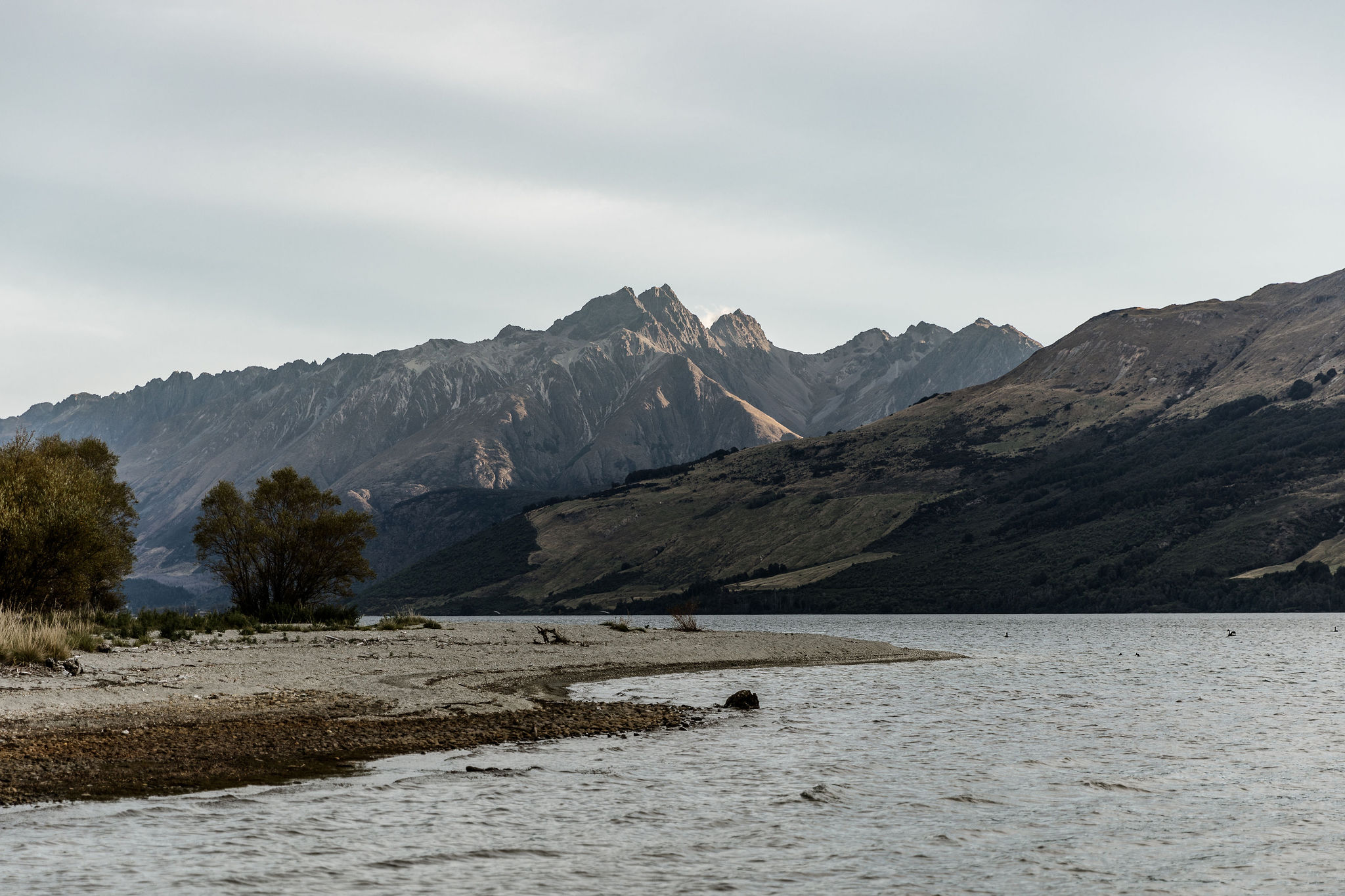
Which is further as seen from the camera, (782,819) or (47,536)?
(47,536)

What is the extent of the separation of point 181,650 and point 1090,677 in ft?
158

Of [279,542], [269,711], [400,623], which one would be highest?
[279,542]

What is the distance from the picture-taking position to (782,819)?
20953 millimetres

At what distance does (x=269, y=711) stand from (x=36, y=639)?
12.8m

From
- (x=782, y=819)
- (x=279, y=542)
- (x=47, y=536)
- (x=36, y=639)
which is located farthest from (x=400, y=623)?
(x=782, y=819)

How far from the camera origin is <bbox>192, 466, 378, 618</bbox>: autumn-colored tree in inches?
2911

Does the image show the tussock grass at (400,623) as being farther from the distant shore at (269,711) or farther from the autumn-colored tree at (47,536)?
the autumn-colored tree at (47,536)

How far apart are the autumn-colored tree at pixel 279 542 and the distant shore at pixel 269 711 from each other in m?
15.9

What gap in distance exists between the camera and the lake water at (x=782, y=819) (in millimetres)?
16094

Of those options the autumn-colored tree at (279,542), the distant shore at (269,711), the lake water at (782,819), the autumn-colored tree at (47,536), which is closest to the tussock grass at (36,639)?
the distant shore at (269,711)

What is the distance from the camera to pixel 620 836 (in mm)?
19000

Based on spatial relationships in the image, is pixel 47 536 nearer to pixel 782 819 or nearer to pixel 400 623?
pixel 400 623

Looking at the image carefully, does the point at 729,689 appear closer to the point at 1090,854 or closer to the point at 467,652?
the point at 467,652

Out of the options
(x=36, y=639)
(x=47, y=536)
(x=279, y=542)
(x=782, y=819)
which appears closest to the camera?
(x=782, y=819)
